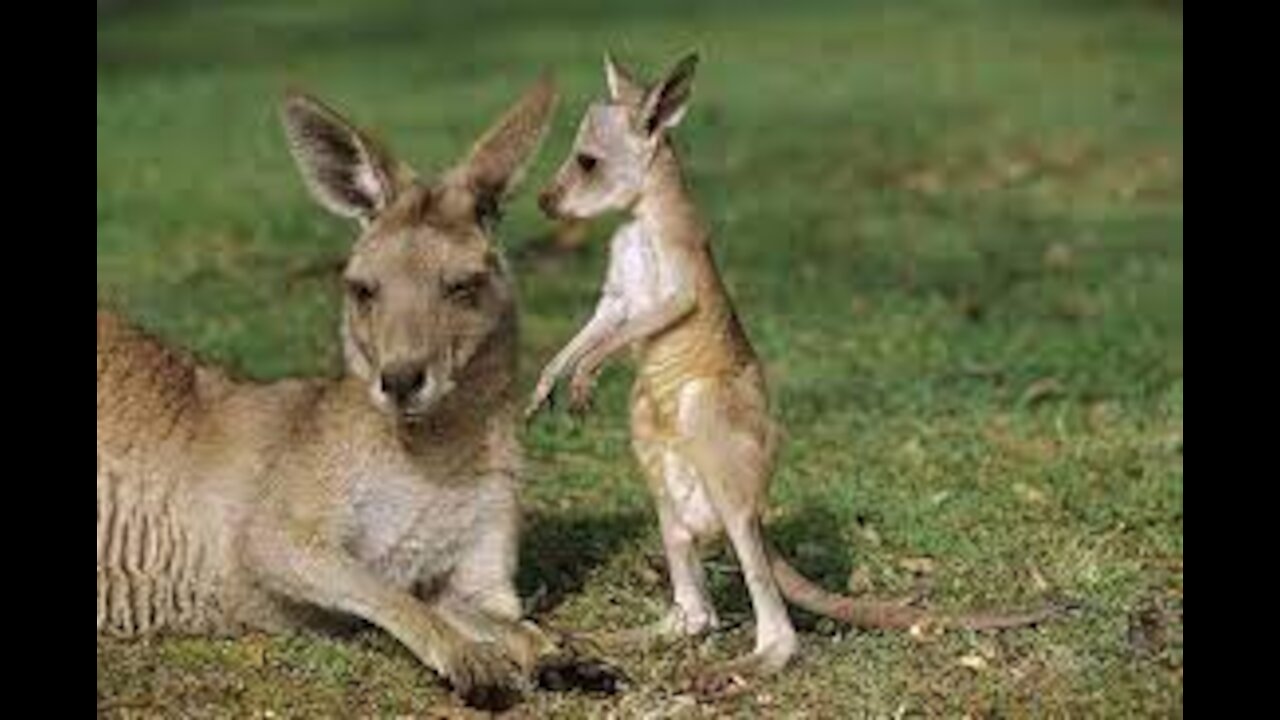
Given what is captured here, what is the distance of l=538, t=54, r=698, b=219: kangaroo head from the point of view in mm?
5184

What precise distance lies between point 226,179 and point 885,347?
3996 mm

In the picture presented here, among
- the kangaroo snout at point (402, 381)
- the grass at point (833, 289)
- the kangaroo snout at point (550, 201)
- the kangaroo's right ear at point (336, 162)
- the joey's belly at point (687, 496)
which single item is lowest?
the grass at point (833, 289)

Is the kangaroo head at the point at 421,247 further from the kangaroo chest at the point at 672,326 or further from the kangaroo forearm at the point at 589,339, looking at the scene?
the kangaroo chest at the point at 672,326

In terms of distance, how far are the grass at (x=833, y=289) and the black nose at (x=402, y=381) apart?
22.2 inches

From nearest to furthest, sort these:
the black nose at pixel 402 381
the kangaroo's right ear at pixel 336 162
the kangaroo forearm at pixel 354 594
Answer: the black nose at pixel 402 381 → the kangaroo forearm at pixel 354 594 → the kangaroo's right ear at pixel 336 162

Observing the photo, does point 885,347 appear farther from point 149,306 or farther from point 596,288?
point 149,306

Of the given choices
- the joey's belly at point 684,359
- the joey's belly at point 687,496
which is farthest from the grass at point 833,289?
the joey's belly at point 684,359

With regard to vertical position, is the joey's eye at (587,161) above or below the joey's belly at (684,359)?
above

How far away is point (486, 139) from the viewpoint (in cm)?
508

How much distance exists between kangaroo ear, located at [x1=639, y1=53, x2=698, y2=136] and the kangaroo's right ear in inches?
19.3

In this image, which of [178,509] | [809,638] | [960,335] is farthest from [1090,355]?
[178,509]

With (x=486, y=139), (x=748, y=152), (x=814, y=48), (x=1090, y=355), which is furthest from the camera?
(x=814, y=48)

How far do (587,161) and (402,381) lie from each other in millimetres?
695

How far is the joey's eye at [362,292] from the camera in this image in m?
4.93
